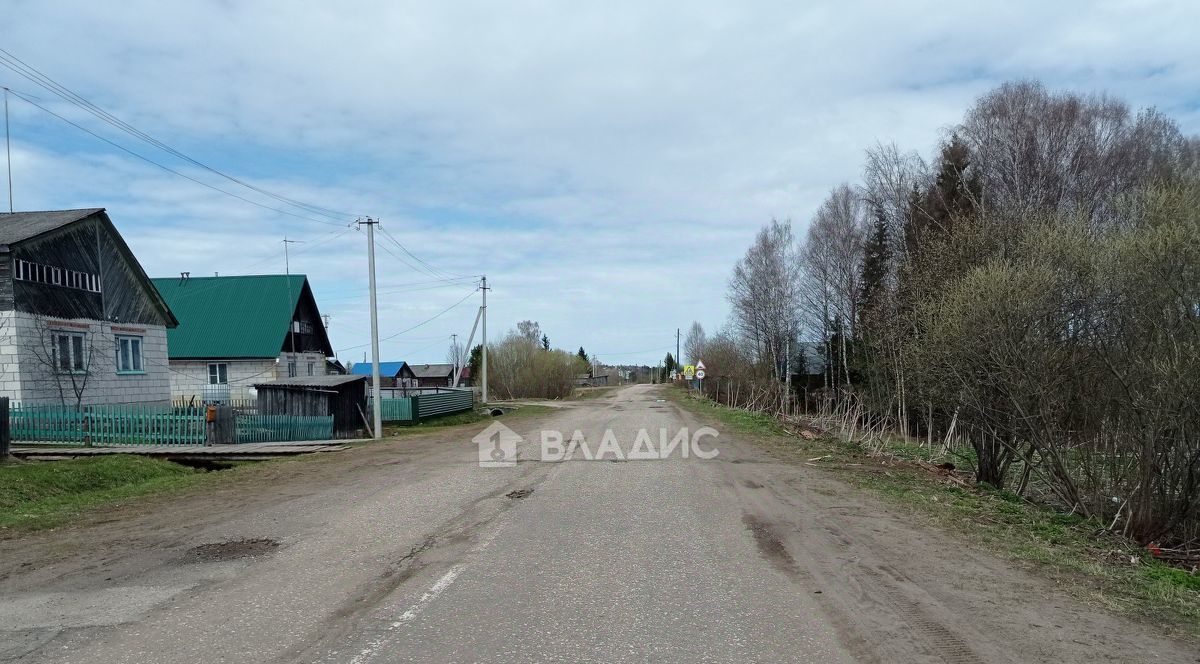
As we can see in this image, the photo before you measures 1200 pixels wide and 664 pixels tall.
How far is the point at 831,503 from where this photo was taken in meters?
10.5

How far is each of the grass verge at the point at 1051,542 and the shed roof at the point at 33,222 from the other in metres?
22.4

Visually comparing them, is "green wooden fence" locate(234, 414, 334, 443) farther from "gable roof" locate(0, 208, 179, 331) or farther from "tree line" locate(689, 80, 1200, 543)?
"tree line" locate(689, 80, 1200, 543)

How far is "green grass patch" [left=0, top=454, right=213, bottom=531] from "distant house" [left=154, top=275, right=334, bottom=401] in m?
22.6

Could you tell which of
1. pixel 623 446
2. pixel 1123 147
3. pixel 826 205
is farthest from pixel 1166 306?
pixel 826 205

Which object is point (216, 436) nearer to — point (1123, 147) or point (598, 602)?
point (598, 602)

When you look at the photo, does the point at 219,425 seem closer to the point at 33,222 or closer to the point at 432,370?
the point at 33,222

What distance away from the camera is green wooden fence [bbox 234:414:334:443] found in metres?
20.8

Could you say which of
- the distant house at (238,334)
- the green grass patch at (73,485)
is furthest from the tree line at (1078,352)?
the distant house at (238,334)

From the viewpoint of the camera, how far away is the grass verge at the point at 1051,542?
19.4 feet

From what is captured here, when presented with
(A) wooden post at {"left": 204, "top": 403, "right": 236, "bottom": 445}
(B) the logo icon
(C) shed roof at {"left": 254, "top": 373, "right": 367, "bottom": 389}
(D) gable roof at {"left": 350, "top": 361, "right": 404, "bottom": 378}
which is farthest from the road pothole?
(D) gable roof at {"left": 350, "top": 361, "right": 404, "bottom": 378}

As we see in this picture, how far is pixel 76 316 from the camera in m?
23.7

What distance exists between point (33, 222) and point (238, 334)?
14.9 m

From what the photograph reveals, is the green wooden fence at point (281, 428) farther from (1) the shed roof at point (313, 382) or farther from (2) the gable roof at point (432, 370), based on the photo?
(2) the gable roof at point (432, 370)

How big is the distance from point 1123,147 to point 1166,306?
80.6 feet
